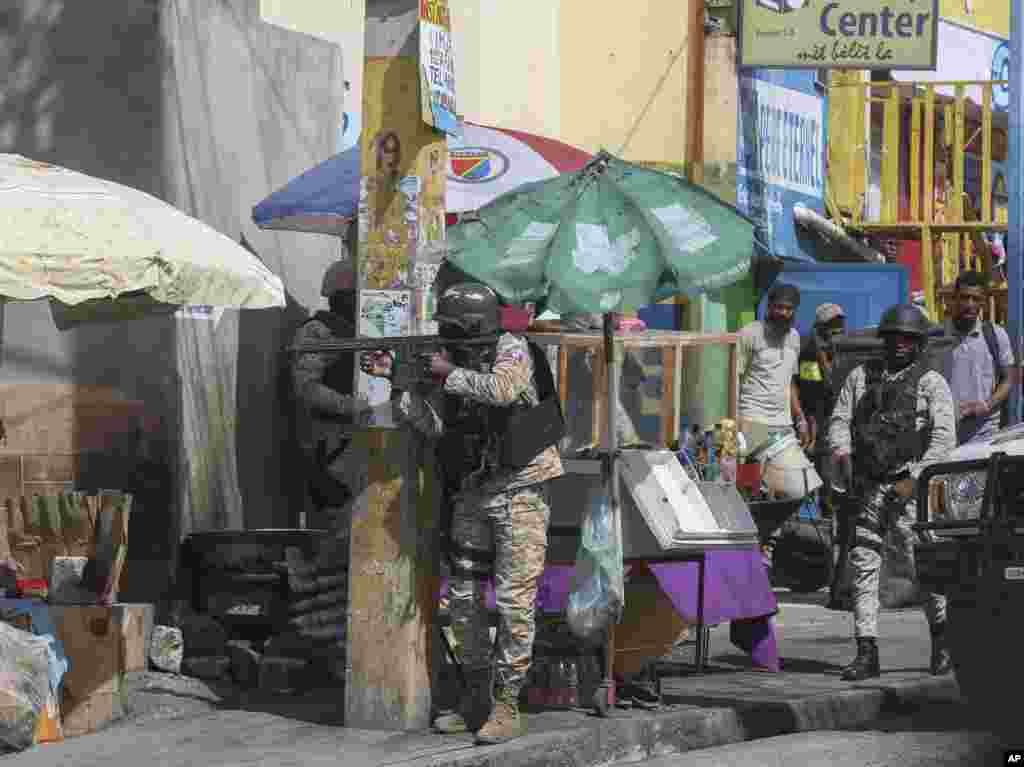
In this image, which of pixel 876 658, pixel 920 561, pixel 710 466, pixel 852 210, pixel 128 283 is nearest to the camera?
pixel 128 283

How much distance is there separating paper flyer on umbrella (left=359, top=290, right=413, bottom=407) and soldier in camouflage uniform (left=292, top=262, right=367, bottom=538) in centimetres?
201

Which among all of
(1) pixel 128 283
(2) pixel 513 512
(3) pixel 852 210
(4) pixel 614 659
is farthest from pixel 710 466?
(3) pixel 852 210

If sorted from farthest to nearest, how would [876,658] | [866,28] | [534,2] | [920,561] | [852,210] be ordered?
[852,210], [534,2], [866,28], [876,658], [920,561]

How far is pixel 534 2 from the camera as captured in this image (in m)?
19.1

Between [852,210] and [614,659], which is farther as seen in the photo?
[852,210]

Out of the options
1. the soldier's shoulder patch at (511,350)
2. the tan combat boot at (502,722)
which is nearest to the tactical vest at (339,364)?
the soldier's shoulder patch at (511,350)

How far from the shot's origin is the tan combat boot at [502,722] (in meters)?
8.41

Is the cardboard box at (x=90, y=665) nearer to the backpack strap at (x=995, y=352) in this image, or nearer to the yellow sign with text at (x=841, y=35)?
the backpack strap at (x=995, y=352)

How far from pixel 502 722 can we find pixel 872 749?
62.7 inches

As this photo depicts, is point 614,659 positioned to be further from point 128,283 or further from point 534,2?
point 534,2

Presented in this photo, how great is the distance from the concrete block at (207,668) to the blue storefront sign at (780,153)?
9314mm

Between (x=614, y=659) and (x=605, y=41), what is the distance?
11.0 metres

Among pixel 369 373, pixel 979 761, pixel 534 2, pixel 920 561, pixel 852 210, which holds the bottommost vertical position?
pixel 979 761

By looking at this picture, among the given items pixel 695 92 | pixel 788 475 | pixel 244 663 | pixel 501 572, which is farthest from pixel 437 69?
pixel 695 92
